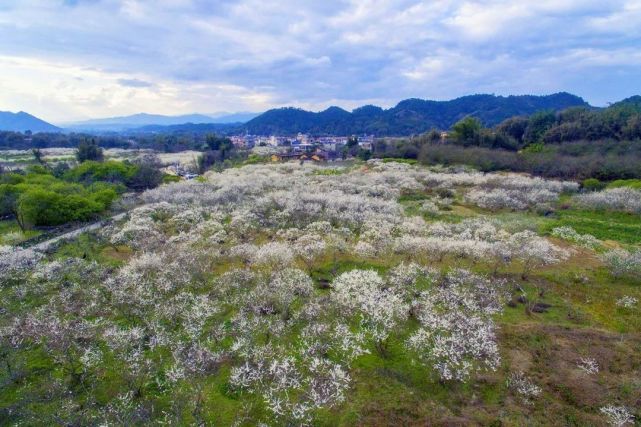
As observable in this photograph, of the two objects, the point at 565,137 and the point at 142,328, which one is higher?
the point at 565,137

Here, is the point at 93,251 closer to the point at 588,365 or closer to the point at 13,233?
the point at 13,233

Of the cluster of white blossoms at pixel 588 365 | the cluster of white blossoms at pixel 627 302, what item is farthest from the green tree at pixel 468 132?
the cluster of white blossoms at pixel 588 365

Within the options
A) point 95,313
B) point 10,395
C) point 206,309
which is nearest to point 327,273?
point 206,309

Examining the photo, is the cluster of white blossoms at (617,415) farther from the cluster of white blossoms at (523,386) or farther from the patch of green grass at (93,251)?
the patch of green grass at (93,251)

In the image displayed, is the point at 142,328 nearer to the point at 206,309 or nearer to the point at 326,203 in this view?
the point at 206,309

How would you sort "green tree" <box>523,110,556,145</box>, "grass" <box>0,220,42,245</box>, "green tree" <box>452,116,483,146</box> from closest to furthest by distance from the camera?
"grass" <box>0,220,42,245</box> < "green tree" <box>452,116,483,146</box> < "green tree" <box>523,110,556,145</box>

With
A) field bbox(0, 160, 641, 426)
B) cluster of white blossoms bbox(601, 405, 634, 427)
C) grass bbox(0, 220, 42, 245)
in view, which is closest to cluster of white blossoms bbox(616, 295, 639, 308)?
field bbox(0, 160, 641, 426)

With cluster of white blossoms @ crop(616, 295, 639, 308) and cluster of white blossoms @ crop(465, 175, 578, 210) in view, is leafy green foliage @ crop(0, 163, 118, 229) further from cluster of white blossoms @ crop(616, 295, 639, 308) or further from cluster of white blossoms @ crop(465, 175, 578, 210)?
cluster of white blossoms @ crop(616, 295, 639, 308)
